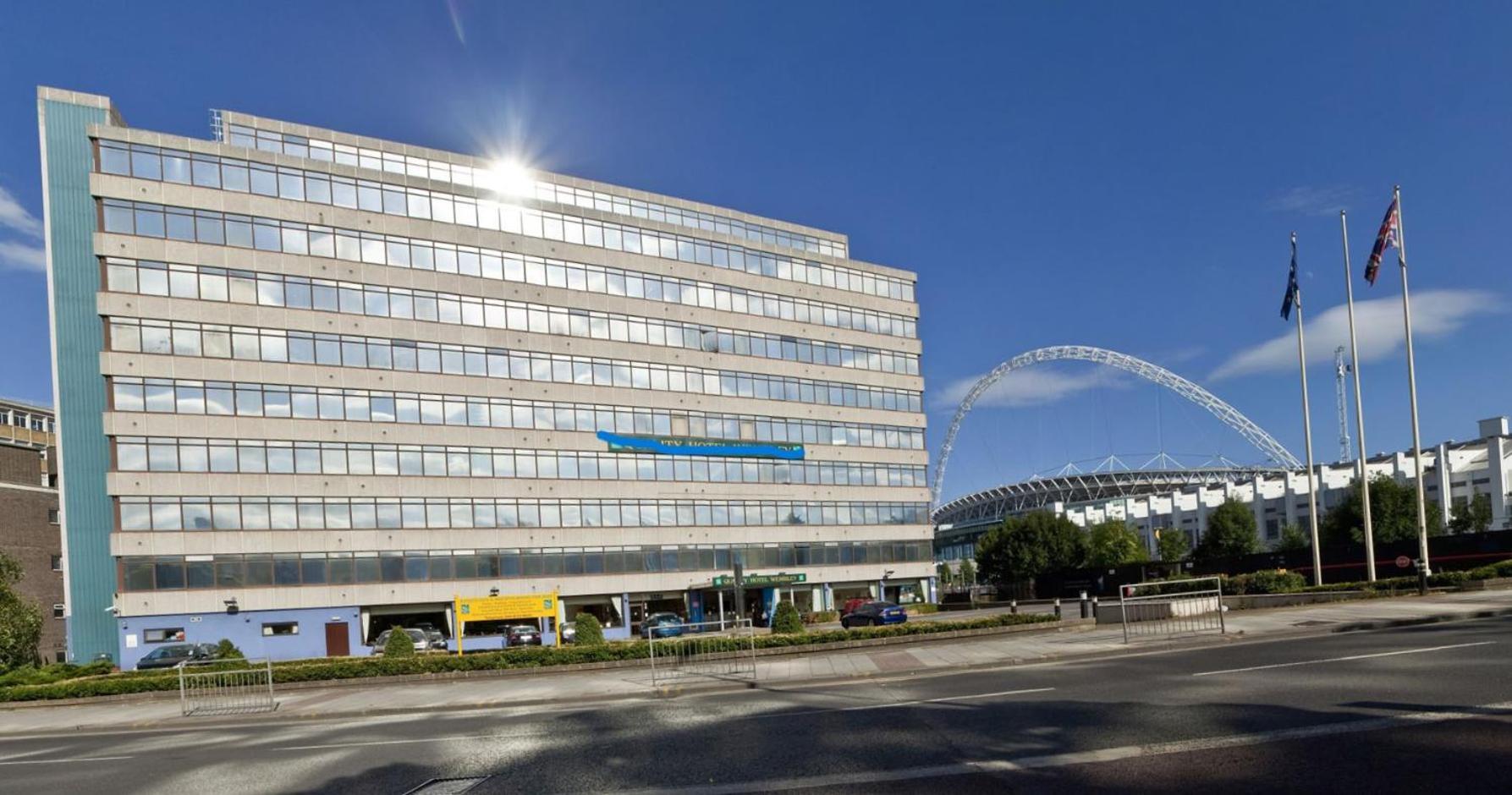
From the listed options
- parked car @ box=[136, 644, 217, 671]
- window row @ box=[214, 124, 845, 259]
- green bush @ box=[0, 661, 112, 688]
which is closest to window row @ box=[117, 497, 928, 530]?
parked car @ box=[136, 644, 217, 671]

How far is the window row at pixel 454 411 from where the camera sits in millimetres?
52906

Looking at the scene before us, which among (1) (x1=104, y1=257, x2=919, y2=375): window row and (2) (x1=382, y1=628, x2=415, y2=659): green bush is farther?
(1) (x1=104, y1=257, x2=919, y2=375): window row

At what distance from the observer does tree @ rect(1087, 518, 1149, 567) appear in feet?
319

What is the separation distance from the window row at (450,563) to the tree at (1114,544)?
2951 centimetres

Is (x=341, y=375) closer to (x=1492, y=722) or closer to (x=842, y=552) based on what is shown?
(x=842, y=552)

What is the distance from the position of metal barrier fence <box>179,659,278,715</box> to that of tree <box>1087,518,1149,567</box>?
8185cm

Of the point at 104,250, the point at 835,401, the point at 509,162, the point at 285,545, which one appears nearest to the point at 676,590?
the point at 835,401

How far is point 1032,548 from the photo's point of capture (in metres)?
90.0

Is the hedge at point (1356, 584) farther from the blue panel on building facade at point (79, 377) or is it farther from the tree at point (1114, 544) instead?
the tree at point (1114, 544)

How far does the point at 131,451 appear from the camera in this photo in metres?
51.8

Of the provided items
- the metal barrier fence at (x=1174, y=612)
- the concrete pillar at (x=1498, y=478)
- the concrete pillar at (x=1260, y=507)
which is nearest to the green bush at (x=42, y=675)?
the metal barrier fence at (x=1174, y=612)

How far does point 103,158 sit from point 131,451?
15.5 metres

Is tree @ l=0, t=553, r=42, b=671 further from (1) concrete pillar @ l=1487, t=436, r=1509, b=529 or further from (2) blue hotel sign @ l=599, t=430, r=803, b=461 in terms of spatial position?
(1) concrete pillar @ l=1487, t=436, r=1509, b=529

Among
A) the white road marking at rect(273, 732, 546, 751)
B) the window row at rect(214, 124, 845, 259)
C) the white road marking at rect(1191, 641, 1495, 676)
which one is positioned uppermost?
the window row at rect(214, 124, 845, 259)
